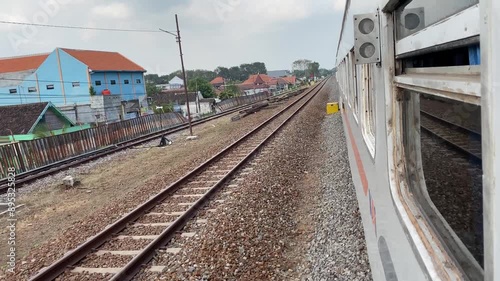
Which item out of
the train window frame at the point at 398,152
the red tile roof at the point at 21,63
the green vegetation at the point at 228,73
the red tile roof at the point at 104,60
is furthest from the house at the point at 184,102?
the green vegetation at the point at 228,73

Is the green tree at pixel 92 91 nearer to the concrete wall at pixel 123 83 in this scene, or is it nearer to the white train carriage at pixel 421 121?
the concrete wall at pixel 123 83

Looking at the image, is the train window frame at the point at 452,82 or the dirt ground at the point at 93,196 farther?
the dirt ground at the point at 93,196

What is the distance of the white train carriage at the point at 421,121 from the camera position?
2.72 ft

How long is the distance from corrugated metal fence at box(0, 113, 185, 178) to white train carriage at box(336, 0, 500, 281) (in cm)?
1176

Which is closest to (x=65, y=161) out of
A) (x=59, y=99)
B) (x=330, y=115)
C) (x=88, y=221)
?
(x=88, y=221)

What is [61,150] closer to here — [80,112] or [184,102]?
[80,112]

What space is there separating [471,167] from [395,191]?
43 cm

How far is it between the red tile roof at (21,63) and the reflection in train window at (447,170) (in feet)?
159

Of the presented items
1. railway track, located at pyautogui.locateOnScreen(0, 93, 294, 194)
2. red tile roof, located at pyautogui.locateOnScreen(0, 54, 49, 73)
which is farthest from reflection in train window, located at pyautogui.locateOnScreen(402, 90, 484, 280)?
red tile roof, located at pyautogui.locateOnScreen(0, 54, 49, 73)

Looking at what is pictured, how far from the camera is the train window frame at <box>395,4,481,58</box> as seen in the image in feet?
2.92

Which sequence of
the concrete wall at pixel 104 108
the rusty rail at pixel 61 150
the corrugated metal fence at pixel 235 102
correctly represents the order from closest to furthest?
the rusty rail at pixel 61 150 < the corrugated metal fence at pixel 235 102 < the concrete wall at pixel 104 108

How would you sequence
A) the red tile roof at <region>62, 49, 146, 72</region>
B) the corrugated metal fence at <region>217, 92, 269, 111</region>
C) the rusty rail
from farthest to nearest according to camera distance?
the red tile roof at <region>62, 49, 146, 72</region> < the corrugated metal fence at <region>217, 92, 269, 111</region> < the rusty rail

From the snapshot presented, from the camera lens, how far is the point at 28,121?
23797 millimetres

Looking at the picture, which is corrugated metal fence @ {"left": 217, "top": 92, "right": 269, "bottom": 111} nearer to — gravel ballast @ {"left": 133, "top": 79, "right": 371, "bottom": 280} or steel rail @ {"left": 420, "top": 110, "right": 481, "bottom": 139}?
gravel ballast @ {"left": 133, "top": 79, "right": 371, "bottom": 280}
